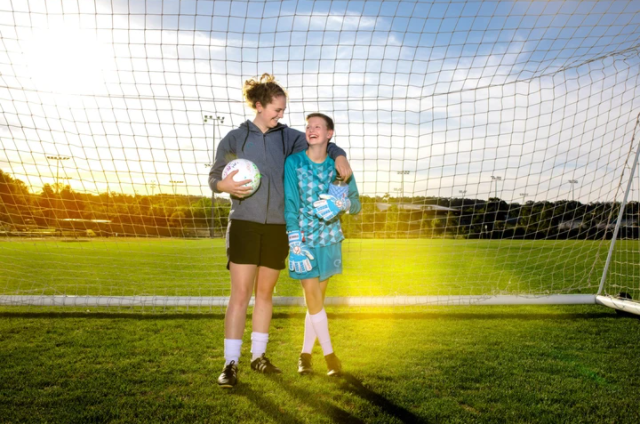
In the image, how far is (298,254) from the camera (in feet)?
10.5

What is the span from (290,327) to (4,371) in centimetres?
246

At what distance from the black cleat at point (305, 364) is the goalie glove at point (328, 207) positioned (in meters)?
1.07

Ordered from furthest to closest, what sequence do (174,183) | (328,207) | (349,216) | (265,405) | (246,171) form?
1. (349,216)
2. (174,183)
3. (328,207)
4. (246,171)
5. (265,405)

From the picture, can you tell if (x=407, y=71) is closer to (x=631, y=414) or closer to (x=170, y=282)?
(x=631, y=414)

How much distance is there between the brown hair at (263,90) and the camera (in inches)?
131

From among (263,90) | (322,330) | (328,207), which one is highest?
(263,90)

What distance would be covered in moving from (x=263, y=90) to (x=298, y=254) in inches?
46.2

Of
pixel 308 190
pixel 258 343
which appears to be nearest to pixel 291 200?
pixel 308 190

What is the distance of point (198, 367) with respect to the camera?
3564mm

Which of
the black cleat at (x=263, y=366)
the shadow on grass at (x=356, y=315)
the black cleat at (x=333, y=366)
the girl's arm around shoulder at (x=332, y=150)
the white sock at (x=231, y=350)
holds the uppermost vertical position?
the girl's arm around shoulder at (x=332, y=150)

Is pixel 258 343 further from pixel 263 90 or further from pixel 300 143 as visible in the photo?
pixel 263 90

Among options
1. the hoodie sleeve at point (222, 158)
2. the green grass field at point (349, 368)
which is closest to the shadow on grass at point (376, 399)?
the green grass field at point (349, 368)

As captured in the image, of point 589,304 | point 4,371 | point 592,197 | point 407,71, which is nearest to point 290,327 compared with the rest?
point 4,371

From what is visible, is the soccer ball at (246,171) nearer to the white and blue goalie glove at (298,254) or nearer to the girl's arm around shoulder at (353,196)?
the white and blue goalie glove at (298,254)
